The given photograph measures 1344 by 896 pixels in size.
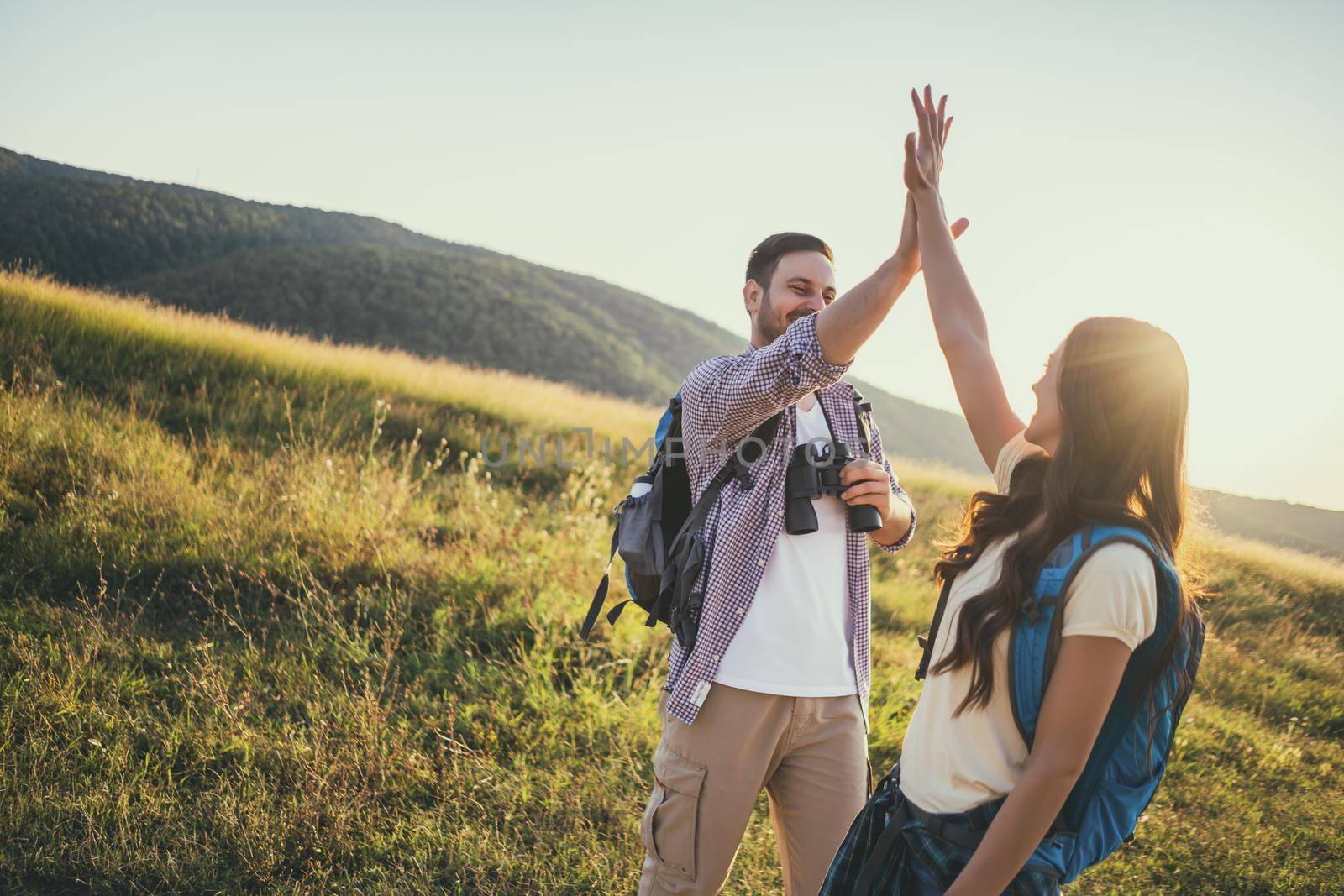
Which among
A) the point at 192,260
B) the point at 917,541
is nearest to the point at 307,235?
the point at 192,260

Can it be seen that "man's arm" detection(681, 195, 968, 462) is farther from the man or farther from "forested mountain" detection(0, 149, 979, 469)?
"forested mountain" detection(0, 149, 979, 469)

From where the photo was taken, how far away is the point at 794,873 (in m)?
2.13

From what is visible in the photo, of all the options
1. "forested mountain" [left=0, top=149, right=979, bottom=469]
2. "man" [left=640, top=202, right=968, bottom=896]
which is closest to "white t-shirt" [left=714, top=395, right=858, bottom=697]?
"man" [left=640, top=202, right=968, bottom=896]

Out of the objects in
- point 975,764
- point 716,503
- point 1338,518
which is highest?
point 1338,518

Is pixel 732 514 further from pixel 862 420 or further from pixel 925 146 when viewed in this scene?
pixel 925 146

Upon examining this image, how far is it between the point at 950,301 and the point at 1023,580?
2.26 ft

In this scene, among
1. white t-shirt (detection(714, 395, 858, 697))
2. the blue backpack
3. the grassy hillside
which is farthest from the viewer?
the grassy hillside

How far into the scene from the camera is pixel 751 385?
179cm

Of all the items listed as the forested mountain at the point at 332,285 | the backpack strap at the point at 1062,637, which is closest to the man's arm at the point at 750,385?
the backpack strap at the point at 1062,637

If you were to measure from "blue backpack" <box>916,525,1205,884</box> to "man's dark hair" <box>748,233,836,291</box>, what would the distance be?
1.35m

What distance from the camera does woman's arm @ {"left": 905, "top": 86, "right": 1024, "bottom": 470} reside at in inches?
66.4

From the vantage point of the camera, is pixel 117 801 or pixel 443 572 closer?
pixel 117 801

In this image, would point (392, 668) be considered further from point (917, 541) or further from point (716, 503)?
point (917, 541)

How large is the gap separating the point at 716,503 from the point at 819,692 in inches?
24.3
